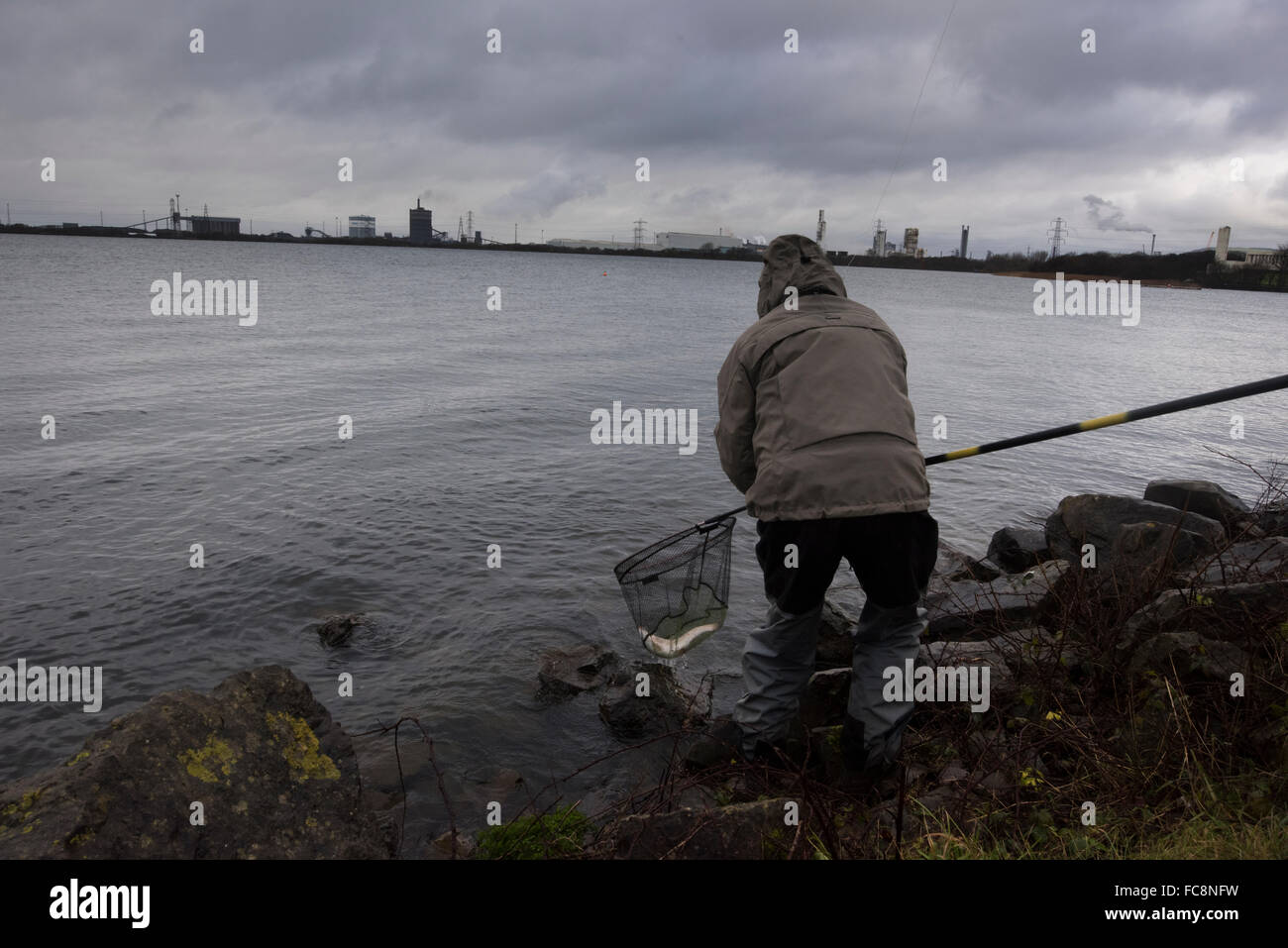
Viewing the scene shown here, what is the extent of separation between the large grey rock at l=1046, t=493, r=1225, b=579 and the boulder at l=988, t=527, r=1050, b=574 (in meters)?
0.19

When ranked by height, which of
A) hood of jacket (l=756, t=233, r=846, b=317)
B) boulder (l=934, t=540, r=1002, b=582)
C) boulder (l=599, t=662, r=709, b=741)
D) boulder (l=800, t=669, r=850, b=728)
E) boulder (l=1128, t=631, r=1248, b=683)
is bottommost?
boulder (l=599, t=662, r=709, b=741)

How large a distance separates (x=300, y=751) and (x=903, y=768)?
2.99 metres

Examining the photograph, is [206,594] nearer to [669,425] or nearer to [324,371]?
[669,425]

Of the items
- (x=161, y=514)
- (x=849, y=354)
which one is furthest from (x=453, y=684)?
(x=161, y=514)

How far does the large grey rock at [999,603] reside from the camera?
654 cm

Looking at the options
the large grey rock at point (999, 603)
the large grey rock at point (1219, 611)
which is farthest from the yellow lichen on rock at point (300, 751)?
the large grey rock at point (1219, 611)

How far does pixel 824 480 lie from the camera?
4273 millimetres

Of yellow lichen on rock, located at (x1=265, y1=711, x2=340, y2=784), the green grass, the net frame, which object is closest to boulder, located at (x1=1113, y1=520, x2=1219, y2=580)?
the net frame

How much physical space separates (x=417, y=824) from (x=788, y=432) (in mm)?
3363

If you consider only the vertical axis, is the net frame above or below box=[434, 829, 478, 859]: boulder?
above

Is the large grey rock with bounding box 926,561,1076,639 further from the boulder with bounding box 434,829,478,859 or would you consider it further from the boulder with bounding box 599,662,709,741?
the boulder with bounding box 434,829,478,859

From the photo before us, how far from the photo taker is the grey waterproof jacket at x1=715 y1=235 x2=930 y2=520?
4.28m

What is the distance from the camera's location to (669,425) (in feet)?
60.2

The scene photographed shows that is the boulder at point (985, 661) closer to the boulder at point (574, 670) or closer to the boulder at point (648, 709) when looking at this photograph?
the boulder at point (648, 709)
